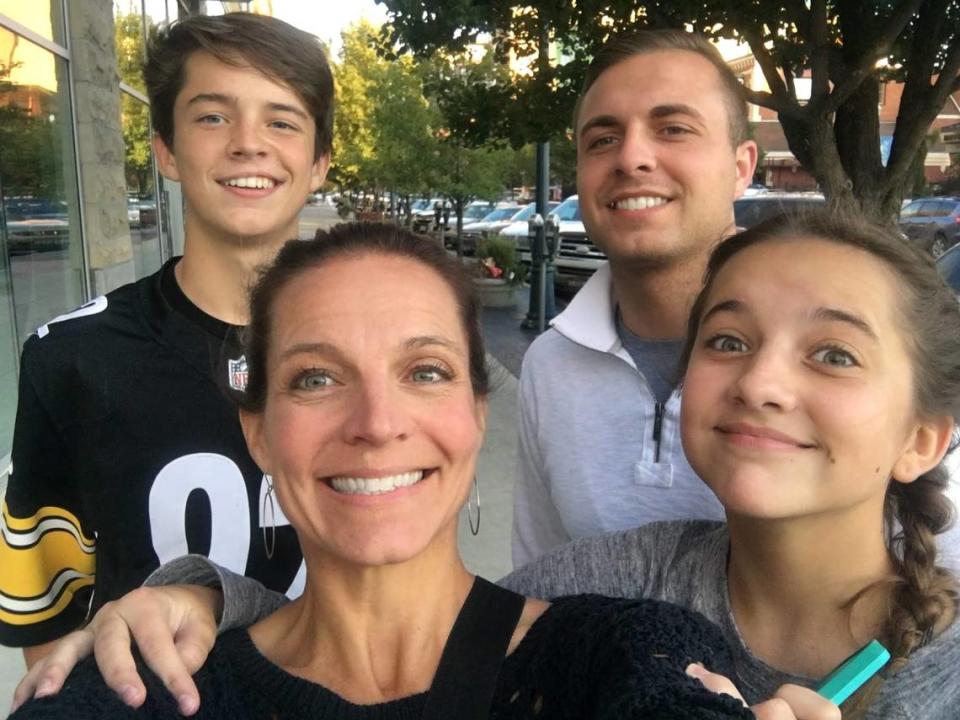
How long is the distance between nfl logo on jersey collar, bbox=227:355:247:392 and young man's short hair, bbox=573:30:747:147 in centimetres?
126

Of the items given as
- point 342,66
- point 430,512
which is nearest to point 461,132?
point 430,512

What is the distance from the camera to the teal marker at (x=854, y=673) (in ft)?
4.37

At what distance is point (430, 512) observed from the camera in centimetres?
153

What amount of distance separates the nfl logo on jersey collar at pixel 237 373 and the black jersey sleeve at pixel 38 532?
429mm

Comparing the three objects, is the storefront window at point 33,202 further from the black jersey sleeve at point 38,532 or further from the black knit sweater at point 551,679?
the black knit sweater at point 551,679

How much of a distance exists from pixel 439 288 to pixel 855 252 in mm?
776

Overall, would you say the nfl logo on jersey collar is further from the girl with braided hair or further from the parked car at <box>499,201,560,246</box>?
the parked car at <box>499,201,560,246</box>

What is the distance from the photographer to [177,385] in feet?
6.97

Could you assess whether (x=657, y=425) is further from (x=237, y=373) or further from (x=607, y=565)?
(x=237, y=373)

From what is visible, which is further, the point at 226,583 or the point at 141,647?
the point at 226,583

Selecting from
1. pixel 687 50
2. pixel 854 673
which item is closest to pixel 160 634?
pixel 854 673

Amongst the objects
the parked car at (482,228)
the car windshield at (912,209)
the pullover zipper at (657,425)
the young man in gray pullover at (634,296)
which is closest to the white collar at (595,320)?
the young man in gray pullover at (634,296)

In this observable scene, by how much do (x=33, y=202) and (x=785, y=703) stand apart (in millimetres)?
5902

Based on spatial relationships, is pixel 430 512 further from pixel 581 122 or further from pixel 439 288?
pixel 581 122
